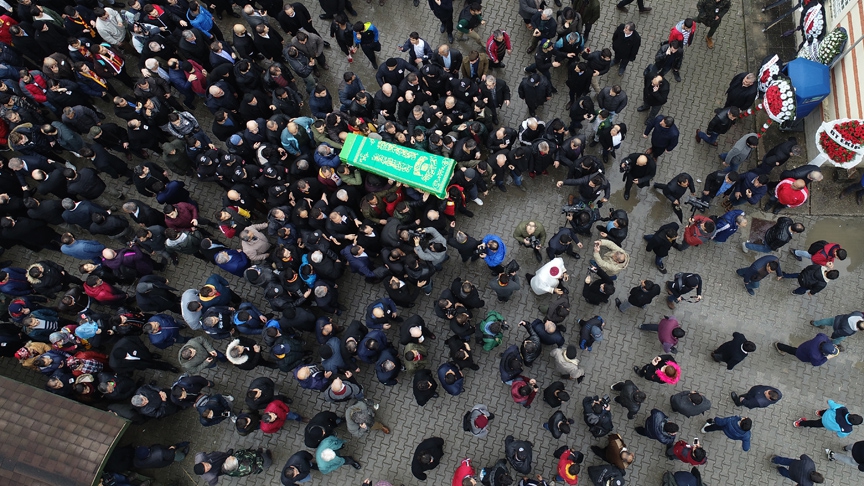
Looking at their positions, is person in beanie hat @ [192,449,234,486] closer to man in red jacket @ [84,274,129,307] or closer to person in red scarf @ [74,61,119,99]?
man in red jacket @ [84,274,129,307]

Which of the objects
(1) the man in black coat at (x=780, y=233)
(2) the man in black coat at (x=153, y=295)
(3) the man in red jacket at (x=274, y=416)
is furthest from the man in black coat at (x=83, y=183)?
(1) the man in black coat at (x=780, y=233)

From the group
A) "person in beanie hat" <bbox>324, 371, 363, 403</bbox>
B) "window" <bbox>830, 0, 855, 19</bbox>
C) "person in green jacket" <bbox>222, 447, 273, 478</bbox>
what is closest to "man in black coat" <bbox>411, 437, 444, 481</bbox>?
"person in beanie hat" <bbox>324, 371, 363, 403</bbox>

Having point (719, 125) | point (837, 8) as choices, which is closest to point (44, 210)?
point (719, 125)

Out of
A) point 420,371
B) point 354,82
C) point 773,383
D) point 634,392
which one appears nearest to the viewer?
point 634,392

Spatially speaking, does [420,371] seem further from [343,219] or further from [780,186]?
[780,186]

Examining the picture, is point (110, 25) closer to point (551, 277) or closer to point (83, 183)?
point (83, 183)

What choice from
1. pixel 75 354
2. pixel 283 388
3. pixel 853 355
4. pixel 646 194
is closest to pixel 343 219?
pixel 283 388
